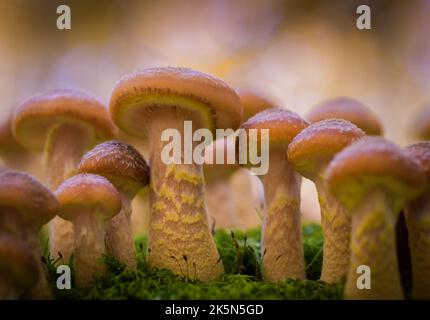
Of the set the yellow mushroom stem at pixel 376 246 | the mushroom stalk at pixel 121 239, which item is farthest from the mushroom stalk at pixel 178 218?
the yellow mushroom stem at pixel 376 246

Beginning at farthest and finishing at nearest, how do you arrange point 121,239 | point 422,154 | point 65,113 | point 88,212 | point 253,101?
point 253,101 → point 65,113 → point 121,239 → point 88,212 → point 422,154

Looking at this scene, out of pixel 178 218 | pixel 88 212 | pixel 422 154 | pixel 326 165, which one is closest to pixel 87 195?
pixel 88 212

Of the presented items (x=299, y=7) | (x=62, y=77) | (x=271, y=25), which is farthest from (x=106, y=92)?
(x=299, y=7)

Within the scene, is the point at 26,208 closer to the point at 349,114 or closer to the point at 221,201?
the point at 221,201

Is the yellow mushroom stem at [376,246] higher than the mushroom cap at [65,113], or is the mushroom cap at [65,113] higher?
the mushroom cap at [65,113]

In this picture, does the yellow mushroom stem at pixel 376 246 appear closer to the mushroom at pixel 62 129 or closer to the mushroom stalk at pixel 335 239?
the mushroom stalk at pixel 335 239

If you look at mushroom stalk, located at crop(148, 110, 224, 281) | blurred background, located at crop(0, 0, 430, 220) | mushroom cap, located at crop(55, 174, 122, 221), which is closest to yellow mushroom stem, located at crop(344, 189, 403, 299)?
mushroom stalk, located at crop(148, 110, 224, 281)

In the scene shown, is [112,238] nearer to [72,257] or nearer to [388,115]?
[72,257]
